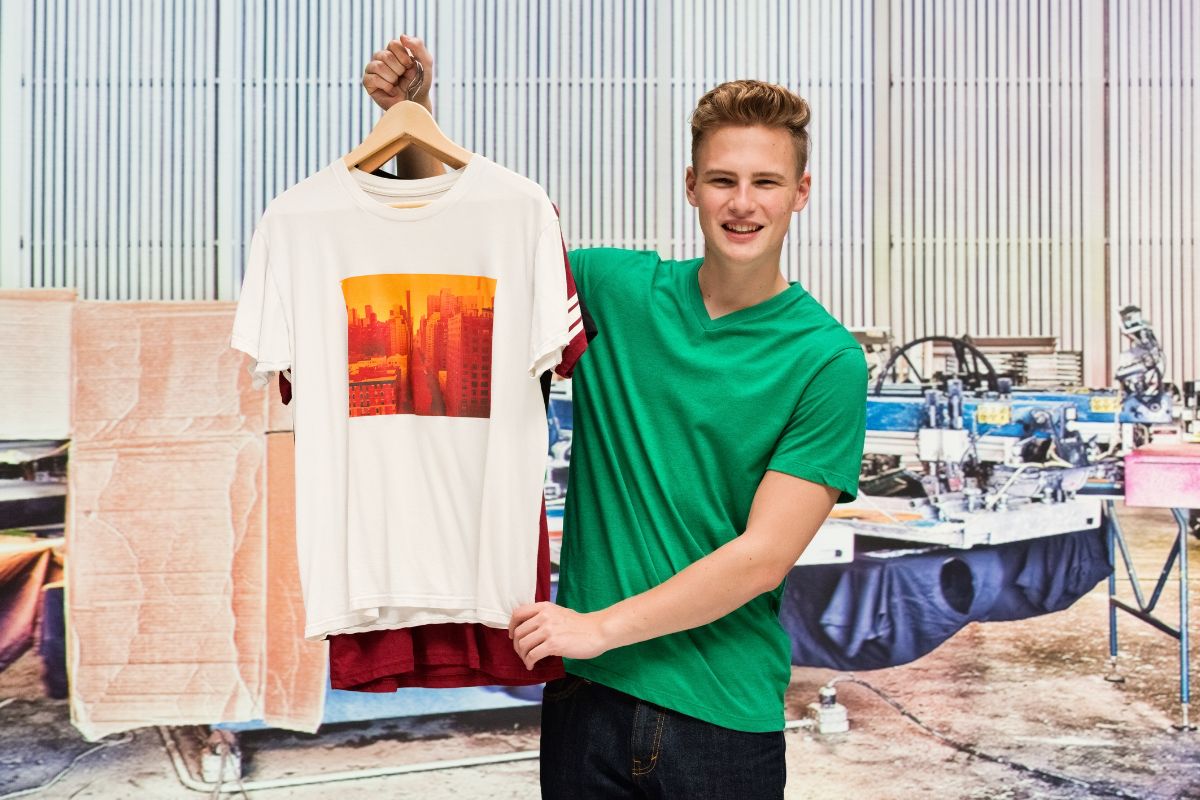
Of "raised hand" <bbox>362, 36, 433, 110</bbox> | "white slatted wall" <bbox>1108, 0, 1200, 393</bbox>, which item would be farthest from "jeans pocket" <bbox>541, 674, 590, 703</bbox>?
"white slatted wall" <bbox>1108, 0, 1200, 393</bbox>

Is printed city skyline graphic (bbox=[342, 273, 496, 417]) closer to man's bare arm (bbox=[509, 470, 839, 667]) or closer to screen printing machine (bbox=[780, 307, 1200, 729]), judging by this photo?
man's bare arm (bbox=[509, 470, 839, 667])

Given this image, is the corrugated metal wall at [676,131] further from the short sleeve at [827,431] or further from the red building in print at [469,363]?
the short sleeve at [827,431]

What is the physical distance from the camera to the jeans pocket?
4.85 feet

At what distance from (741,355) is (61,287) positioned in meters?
2.58

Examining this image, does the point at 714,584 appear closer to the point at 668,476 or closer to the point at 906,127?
the point at 668,476

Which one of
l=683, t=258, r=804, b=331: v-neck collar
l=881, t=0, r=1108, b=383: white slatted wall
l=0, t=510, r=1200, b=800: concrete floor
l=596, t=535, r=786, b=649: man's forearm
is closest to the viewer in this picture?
l=596, t=535, r=786, b=649: man's forearm

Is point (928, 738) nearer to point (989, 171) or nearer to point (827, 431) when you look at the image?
point (989, 171)

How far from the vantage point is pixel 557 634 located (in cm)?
135

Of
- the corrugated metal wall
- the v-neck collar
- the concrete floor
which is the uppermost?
the corrugated metal wall

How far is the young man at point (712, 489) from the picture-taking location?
1380mm

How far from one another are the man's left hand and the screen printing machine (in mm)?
2007

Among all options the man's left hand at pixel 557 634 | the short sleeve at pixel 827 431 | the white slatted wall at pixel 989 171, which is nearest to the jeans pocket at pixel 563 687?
the man's left hand at pixel 557 634

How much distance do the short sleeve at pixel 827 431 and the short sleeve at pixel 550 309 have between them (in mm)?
347

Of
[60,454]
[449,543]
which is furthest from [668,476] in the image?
[60,454]
